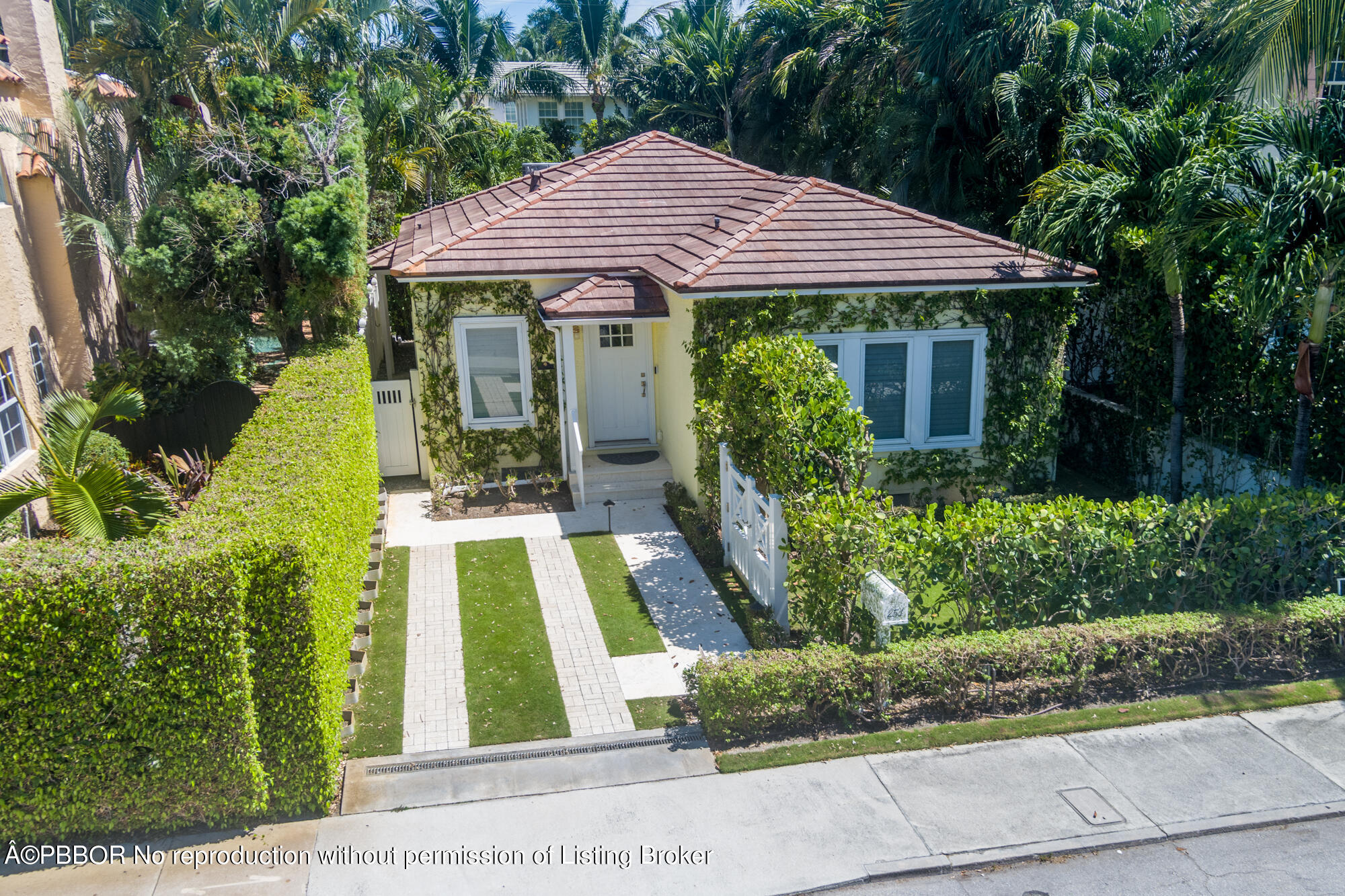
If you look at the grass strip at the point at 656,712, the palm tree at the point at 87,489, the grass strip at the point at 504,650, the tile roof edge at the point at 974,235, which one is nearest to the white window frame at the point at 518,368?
the grass strip at the point at 504,650

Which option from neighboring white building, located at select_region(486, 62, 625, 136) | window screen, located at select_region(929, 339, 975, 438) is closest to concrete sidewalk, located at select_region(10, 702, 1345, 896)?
window screen, located at select_region(929, 339, 975, 438)

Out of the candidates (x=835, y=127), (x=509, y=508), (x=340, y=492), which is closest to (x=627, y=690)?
(x=340, y=492)

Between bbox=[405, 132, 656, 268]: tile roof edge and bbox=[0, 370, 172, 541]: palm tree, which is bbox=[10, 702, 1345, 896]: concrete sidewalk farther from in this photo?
bbox=[405, 132, 656, 268]: tile roof edge

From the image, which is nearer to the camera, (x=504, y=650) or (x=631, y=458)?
(x=504, y=650)

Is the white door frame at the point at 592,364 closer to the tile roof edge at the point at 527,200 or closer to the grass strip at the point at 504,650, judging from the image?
the tile roof edge at the point at 527,200

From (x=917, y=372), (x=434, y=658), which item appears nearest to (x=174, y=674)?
(x=434, y=658)

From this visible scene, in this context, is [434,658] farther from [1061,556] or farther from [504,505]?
[1061,556]
